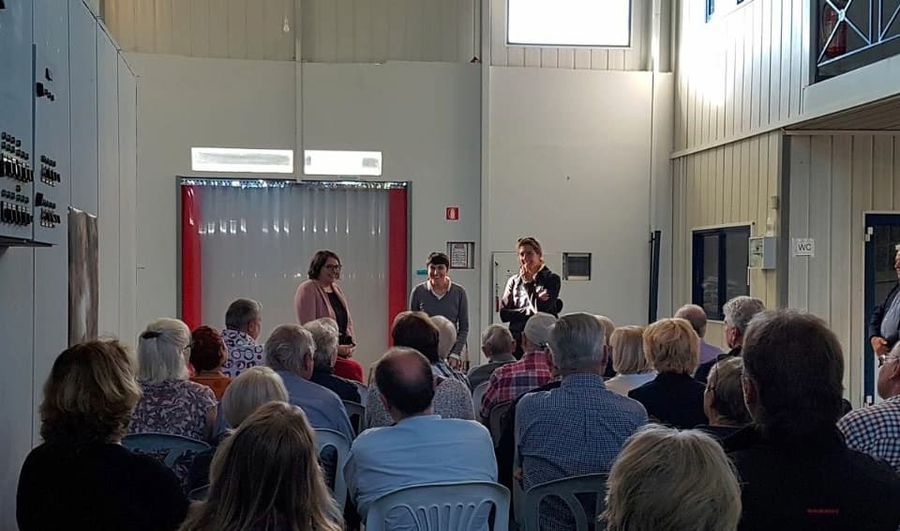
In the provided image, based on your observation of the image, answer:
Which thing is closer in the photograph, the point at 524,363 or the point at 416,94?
the point at 524,363

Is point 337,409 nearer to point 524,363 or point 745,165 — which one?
point 524,363

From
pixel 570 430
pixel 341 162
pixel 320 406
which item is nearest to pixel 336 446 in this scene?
pixel 320 406

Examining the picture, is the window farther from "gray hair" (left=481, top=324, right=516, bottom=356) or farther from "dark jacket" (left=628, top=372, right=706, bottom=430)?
"dark jacket" (left=628, top=372, right=706, bottom=430)

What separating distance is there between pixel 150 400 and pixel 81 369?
93 cm

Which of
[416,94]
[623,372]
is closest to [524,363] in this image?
[623,372]

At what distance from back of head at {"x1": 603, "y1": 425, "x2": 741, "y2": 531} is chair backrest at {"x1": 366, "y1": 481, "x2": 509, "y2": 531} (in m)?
0.99

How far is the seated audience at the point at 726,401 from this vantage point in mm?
2684

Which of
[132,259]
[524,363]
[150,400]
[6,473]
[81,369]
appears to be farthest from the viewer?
[132,259]

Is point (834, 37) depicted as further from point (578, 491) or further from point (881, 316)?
point (578, 491)

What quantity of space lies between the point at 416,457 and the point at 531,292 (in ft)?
12.6

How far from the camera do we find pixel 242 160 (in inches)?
313

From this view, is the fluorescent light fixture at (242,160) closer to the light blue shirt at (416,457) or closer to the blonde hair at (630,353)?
the blonde hair at (630,353)

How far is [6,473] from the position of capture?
295 cm

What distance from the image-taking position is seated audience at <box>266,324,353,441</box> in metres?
3.36
